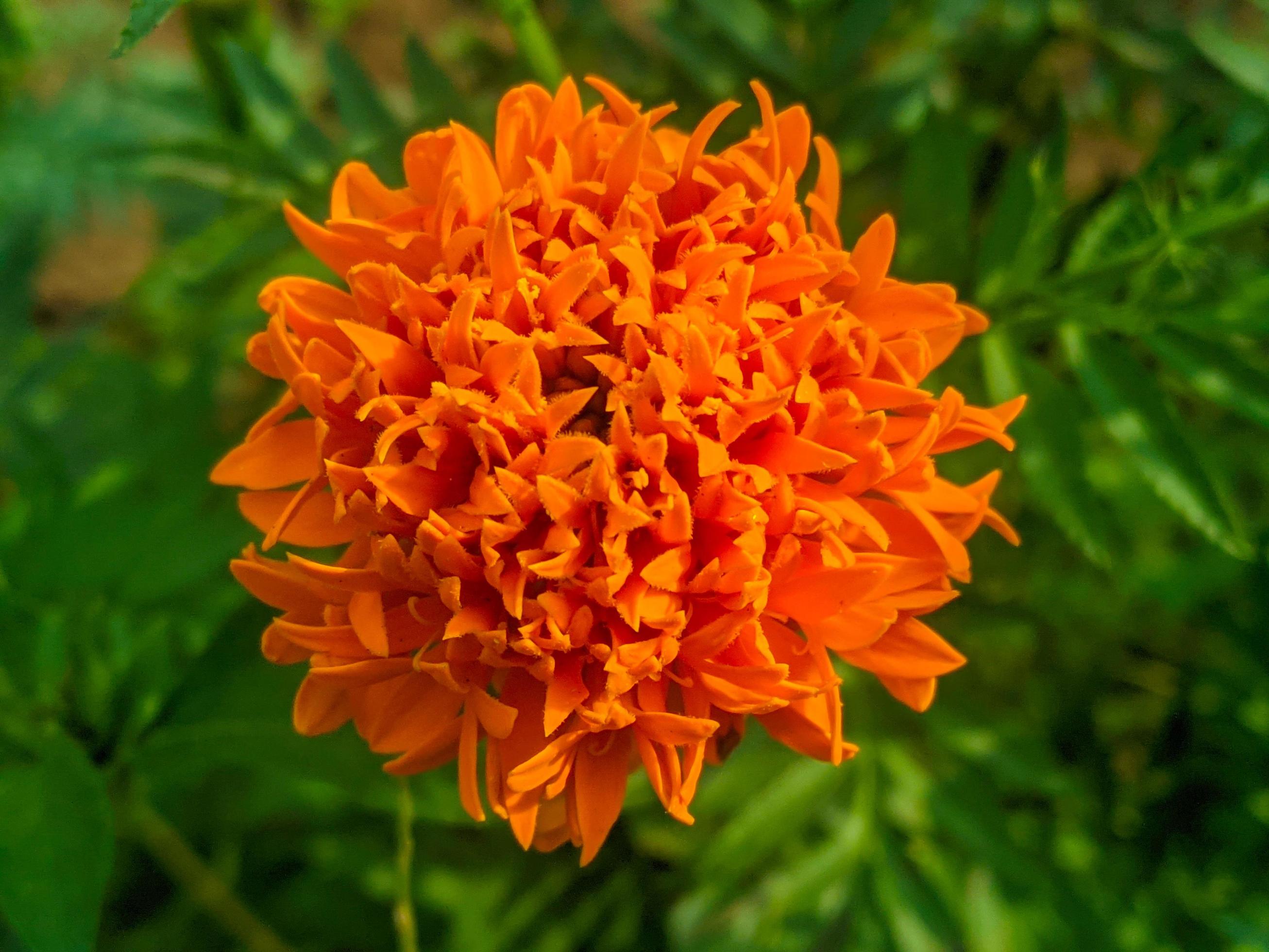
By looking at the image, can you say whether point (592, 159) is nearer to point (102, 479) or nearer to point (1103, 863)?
point (102, 479)

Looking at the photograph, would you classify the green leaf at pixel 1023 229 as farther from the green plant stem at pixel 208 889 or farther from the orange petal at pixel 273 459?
the green plant stem at pixel 208 889

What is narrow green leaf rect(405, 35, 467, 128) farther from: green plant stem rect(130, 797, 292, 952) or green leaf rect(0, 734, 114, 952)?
green plant stem rect(130, 797, 292, 952)

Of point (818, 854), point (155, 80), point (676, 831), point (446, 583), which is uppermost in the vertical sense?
point (446, 583)

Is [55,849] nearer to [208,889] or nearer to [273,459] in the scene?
[273,459]

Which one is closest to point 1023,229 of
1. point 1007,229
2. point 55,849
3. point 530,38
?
point 1007,229

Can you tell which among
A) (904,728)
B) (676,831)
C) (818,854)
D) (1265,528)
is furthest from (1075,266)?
(676,831)

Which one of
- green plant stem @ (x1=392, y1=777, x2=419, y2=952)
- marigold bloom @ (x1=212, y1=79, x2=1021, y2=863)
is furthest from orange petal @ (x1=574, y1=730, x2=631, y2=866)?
green plant stem @ (x1=392, y1=777, x2=419, y2=952)

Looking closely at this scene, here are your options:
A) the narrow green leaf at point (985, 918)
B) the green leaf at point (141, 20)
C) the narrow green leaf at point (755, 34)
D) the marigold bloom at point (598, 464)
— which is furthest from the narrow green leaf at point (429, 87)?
the narrow green leaf at point (985, 918)
